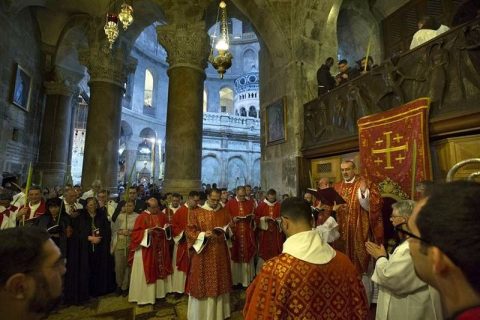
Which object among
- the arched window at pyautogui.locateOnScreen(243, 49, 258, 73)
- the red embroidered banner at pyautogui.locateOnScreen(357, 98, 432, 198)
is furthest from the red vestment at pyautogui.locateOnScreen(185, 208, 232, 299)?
the arched window at pyautogui.locateOnScreen(243, 49, 258, 73)

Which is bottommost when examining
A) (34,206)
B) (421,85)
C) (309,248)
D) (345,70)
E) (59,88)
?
(309,248)

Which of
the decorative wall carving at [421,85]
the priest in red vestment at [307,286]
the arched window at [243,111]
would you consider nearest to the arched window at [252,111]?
the arched window at [243,111]

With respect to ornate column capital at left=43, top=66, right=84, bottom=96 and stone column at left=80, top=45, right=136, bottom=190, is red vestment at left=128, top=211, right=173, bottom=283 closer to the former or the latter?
stone column at left=80, top=45, right=136, bottom=190

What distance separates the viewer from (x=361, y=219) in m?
4.10

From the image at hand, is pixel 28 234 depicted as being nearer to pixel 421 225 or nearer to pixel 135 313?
pixel 421 225

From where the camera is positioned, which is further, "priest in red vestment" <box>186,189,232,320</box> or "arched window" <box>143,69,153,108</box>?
"arched window" <box>143,69,153,108</box>

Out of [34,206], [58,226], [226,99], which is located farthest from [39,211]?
[226,99]

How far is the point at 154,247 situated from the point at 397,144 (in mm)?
4856

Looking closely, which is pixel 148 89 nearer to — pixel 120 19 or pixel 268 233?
pixel 120 19

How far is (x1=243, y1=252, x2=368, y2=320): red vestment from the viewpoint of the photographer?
1.71 m

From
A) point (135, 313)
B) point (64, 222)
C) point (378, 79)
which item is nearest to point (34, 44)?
point (64, 222)

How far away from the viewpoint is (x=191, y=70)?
7.48 m

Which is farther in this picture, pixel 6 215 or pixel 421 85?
pixel 6 215

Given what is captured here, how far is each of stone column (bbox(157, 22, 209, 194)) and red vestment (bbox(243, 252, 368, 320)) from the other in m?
5.40
